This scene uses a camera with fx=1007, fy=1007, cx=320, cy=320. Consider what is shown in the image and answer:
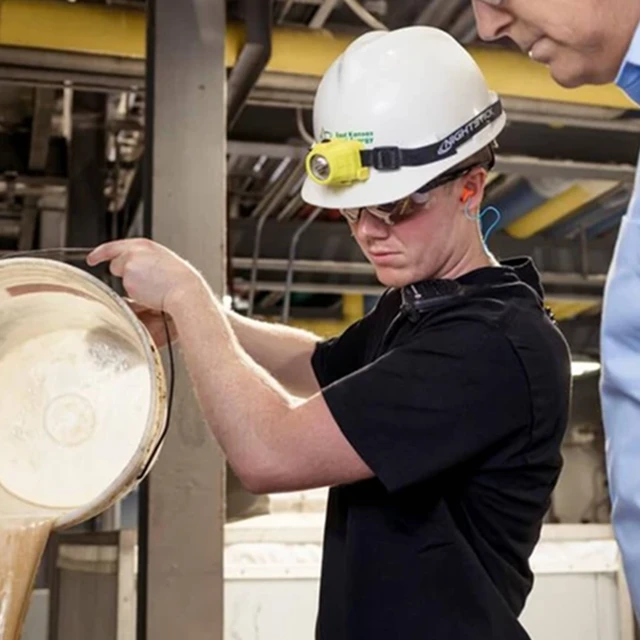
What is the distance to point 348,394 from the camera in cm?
104

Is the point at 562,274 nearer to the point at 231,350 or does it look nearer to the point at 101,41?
the point at 101,41

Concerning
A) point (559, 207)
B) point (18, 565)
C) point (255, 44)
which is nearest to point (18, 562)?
point (18, 565)

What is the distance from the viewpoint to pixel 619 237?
772 mm

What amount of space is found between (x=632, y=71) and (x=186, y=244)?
0.98 metres

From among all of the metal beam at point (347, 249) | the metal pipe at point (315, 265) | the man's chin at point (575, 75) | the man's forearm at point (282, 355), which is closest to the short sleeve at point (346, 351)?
the man's forearm at point (282, 355)

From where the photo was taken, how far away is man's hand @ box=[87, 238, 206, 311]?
3.66ft

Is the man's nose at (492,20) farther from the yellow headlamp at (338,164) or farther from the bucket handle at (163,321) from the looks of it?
the bucket handle at (163,321)

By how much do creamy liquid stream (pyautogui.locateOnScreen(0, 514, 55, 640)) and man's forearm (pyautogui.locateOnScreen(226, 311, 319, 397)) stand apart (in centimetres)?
46

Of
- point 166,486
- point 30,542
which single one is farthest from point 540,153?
point 30,542

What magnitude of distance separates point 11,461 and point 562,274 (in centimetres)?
257

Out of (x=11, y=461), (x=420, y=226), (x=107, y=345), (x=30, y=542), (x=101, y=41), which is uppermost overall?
(x=101, y=41)

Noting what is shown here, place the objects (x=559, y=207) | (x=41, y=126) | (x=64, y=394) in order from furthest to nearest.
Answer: (x=559, y=207), (x=41, y=126), (x=64, y=394)

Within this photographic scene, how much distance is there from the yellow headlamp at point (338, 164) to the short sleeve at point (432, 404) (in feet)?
0.76

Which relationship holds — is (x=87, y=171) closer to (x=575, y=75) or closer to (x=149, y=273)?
(x=149, y=273)
